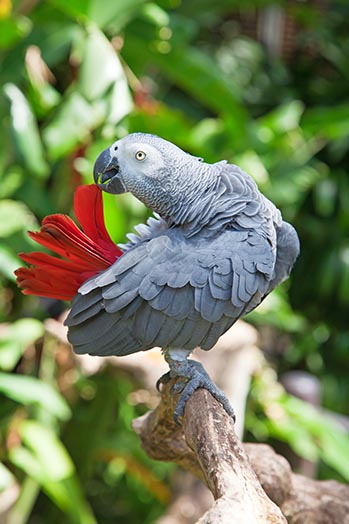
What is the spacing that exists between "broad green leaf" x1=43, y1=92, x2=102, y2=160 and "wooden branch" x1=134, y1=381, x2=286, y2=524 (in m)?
0.69

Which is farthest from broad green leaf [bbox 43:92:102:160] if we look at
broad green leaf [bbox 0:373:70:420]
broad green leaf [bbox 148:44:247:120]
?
broad green leaf [bbox 0:373:70:420]

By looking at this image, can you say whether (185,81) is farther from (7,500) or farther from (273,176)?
(7,500)

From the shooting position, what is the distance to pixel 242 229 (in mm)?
678

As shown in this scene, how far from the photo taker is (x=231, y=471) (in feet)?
1.94

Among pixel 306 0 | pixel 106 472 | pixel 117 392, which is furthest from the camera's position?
pixel 306 0

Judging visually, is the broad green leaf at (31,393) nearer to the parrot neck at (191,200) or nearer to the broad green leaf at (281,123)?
the parrot neck at (191,200)

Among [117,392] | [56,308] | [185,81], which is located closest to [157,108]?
[185,81]

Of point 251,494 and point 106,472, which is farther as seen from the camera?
point 106,472

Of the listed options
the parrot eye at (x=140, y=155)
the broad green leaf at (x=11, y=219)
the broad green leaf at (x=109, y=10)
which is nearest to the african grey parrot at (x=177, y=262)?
the parrot eye at (x=140, y=155)

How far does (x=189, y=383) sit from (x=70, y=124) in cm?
79

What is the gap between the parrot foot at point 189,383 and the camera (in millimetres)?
706

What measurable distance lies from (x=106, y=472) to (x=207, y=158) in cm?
104

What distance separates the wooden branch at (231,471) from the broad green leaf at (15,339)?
453 millimetres

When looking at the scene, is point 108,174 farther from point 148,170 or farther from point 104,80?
point 104,80
